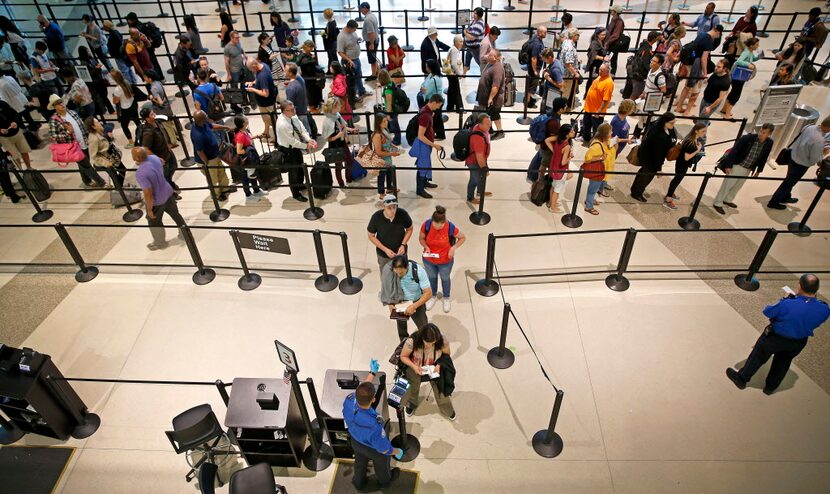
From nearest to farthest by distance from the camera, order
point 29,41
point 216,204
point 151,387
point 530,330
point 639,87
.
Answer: point 151,387 < point 530,330 < point 216,204 < point 639,87 < point 29,41

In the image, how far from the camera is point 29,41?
16766 mm

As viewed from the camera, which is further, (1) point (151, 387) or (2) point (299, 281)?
(2) point (299, 281)

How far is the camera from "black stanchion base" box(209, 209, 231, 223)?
939 cm

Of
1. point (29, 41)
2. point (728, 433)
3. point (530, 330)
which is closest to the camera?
point (728, 433)

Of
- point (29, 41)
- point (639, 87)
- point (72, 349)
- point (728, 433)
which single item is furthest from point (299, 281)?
point (29, 41)

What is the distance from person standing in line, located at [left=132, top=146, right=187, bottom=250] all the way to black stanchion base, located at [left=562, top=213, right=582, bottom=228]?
6.35 m

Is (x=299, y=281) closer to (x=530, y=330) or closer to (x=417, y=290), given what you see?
(x=417, y=290)

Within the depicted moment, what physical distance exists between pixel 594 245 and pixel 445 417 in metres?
4.04

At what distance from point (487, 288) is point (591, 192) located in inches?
112

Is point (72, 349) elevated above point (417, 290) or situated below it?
below

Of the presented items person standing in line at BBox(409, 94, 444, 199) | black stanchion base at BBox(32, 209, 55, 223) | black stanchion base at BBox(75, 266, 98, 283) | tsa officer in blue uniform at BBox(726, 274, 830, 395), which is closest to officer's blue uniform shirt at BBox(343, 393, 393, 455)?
tsa officer in blue uniform at BBox(726, 274, 830, 395)

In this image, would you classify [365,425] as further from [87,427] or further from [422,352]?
[87,427]

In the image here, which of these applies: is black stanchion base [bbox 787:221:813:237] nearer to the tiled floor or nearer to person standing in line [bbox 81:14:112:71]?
the tiled floor

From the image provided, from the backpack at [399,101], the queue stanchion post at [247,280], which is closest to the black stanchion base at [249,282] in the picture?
the queue stanchion post at [247,280]
